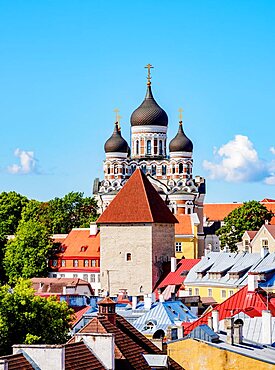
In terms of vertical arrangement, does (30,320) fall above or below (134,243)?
below

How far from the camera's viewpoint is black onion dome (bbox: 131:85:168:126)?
117 meters

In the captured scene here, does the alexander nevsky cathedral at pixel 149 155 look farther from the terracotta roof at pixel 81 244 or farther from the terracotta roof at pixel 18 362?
the terracotta roof at pixel 18 362

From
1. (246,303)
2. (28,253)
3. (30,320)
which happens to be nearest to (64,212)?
(28,253)

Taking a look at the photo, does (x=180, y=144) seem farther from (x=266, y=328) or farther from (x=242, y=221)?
(x=266, y=328)

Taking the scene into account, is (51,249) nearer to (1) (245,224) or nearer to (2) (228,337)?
(1) (245,224)

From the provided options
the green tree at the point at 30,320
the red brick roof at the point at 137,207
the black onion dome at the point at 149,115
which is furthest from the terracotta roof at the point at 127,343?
the black onion dome at the point at 149,115

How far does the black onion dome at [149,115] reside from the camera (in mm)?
116688

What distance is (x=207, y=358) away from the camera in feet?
90.8

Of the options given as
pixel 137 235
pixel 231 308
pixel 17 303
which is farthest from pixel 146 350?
pixel 137 235

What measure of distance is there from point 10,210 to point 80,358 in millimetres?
79665

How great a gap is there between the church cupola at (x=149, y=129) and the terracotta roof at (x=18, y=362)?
3768 inches

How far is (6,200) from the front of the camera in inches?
4033

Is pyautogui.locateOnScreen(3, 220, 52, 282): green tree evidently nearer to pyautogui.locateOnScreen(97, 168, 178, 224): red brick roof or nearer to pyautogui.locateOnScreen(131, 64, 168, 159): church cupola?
pyautogui.locateOnScreen(97, 168, 178, 224): red brick roof

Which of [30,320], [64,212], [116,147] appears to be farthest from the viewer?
→ [116,147]
